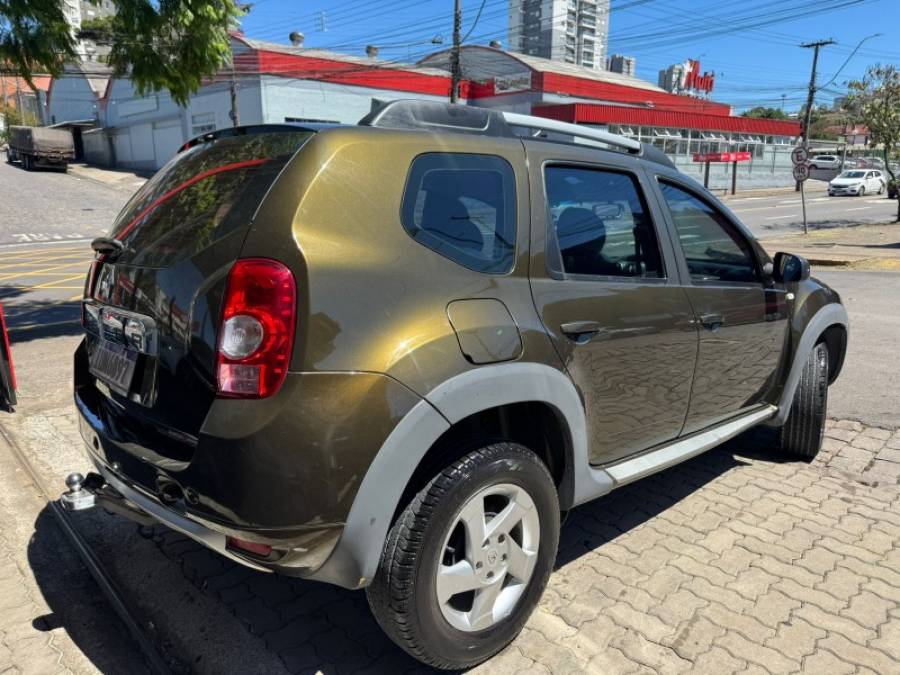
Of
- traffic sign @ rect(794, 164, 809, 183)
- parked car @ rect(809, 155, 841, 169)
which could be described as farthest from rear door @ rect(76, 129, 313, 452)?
parked car @ rect(809, 155, 841, 169)

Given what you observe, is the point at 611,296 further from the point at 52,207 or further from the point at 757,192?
the point at 757,192

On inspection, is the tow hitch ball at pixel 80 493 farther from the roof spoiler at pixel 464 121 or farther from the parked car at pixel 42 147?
the parked car at pixel 42 147

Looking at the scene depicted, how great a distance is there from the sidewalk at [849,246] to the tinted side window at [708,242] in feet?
31.8

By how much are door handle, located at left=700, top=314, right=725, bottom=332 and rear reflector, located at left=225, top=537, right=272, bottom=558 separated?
2.17 meters

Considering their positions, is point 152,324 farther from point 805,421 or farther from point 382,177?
point 805,421

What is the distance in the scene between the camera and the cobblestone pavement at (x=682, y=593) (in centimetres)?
248

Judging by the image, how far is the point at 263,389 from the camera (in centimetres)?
189

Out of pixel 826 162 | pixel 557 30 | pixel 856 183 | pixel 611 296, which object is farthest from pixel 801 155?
pixel 557 30

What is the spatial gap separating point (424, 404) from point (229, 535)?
682 millimetres

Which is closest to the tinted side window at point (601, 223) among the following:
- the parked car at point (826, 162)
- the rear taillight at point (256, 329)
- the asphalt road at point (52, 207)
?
the rear taillight at point (256, 329)

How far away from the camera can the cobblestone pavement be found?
2.48m

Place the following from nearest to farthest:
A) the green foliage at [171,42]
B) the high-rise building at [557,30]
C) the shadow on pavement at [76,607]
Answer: the shadow on pavement at [76,607] < the green foliage at [171,42] < the high-rise building at [557,30]

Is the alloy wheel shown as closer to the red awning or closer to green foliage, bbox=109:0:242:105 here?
green foliage, bbox=109:0:242:105

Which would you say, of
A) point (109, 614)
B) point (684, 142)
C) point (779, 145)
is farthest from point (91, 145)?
point (109, 614)
